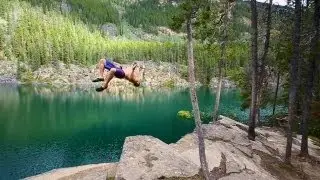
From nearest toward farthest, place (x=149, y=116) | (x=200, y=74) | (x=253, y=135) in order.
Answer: (x=253, y=135)
(x=149, y=116)
(x=200, y=74)

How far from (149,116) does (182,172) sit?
69.3m

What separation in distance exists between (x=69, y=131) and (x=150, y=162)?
1981 inches

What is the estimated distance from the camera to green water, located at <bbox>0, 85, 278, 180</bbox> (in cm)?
4731

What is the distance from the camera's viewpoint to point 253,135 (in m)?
29.6

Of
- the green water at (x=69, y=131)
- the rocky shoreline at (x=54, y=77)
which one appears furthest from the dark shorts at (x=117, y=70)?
the rocky shoreline at (x=54, y=77)

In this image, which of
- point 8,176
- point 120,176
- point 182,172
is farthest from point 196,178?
point 8,176

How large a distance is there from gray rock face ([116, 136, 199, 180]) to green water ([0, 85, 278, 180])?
22126mm

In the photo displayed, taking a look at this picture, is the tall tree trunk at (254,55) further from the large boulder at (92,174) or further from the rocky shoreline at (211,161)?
the large boulder at (92,174)

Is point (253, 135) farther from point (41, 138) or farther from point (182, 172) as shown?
point (41, 138)

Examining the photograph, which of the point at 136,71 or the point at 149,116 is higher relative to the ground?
the point at 136,71

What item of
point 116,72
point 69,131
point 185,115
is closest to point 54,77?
point 185,115

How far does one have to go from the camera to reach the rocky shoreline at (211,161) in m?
20.8

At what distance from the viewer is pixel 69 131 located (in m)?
69.1

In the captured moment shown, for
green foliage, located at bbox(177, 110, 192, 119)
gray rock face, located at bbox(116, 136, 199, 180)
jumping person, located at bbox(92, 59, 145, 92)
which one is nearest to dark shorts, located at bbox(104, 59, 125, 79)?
jumping person, located at bbox(92, 59, 145, 92)
